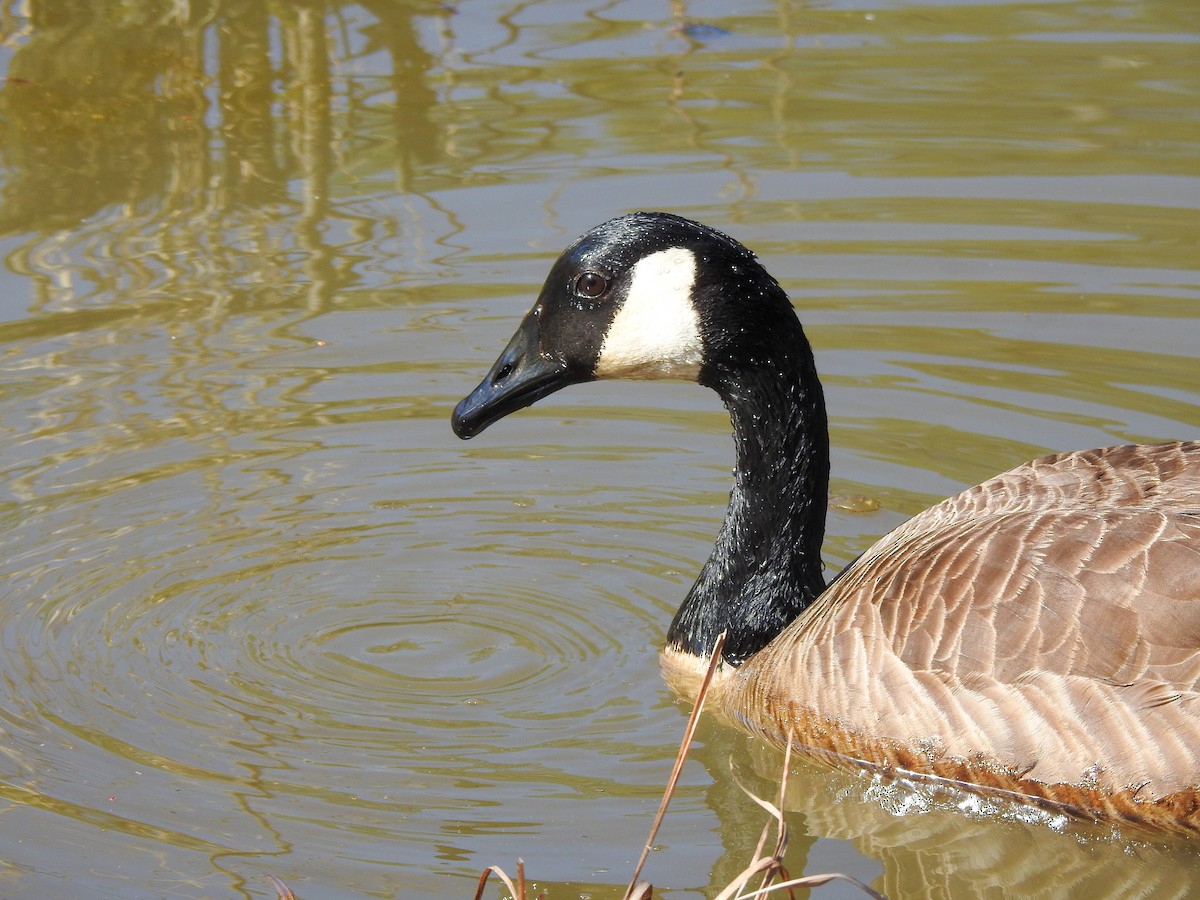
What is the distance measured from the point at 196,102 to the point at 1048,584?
8.53 metres

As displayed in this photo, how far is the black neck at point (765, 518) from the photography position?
6.04 metres

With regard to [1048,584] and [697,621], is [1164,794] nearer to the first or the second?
[1048,584]

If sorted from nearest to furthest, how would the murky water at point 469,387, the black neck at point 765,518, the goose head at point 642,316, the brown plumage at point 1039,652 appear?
the brown plumage at point 1039,652
the murky water at point 469,387
the goose head at point 642,316
the black neck at point 765,518

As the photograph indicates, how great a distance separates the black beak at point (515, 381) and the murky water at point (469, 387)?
0.97 meters

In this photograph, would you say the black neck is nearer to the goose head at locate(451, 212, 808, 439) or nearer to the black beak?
the goose head at locate(451, 212, 808, 439)

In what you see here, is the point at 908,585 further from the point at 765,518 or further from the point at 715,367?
the point at 715,367

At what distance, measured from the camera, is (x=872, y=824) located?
5.26 m

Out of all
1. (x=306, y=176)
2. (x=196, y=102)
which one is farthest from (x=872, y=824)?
(x=196, y=102)

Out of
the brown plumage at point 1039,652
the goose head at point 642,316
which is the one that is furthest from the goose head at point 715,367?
the brown plumage at point 1039,652

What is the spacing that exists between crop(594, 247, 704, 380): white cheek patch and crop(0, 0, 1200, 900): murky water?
3.72ft

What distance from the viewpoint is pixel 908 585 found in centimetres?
544

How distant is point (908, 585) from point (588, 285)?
5.02ft

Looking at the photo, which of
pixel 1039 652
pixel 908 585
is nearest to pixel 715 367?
pixel 908 585

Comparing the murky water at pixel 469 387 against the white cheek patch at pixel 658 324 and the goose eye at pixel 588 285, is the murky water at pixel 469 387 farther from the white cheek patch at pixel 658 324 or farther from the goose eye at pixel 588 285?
the goose eye at pixel 588 285
